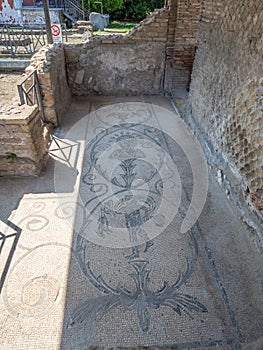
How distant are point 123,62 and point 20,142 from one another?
10.8 ft

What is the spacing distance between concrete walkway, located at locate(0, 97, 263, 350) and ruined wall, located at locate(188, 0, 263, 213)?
1.28 ft

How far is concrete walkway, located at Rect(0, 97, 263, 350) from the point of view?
5.43ft

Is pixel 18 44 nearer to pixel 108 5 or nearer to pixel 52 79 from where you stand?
pixel 52 79

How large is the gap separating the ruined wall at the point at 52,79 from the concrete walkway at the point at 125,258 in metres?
0.97

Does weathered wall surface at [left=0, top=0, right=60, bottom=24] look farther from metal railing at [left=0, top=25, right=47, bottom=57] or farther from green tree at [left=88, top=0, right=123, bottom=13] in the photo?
metal railing at [left=0, top=25, right=47, bottom=57]

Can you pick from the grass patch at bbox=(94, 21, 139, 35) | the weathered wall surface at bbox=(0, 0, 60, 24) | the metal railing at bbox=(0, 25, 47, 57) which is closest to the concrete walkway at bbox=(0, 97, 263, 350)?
the metal railing at bbox=(0, 25, 47, 57)

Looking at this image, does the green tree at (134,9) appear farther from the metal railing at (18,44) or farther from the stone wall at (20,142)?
the stone wall at (20,142)

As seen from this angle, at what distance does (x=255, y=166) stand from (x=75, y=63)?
4.14 metres

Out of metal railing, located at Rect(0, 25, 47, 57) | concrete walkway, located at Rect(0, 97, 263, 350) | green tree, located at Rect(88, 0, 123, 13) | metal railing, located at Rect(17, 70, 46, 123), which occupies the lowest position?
concrete walkway, located at Rect(0, 97, 263, 350)

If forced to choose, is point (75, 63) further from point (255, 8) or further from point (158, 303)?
point (158, 303)

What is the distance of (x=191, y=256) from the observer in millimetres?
2133

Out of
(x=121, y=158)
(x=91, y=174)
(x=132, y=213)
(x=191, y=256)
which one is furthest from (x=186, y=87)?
(x=191, y=256)

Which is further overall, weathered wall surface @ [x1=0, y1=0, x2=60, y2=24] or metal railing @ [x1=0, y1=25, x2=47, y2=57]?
weathered wall surface @ [x1=0, y1=0, x2=60, y2=24]

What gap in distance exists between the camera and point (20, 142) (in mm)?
2826
